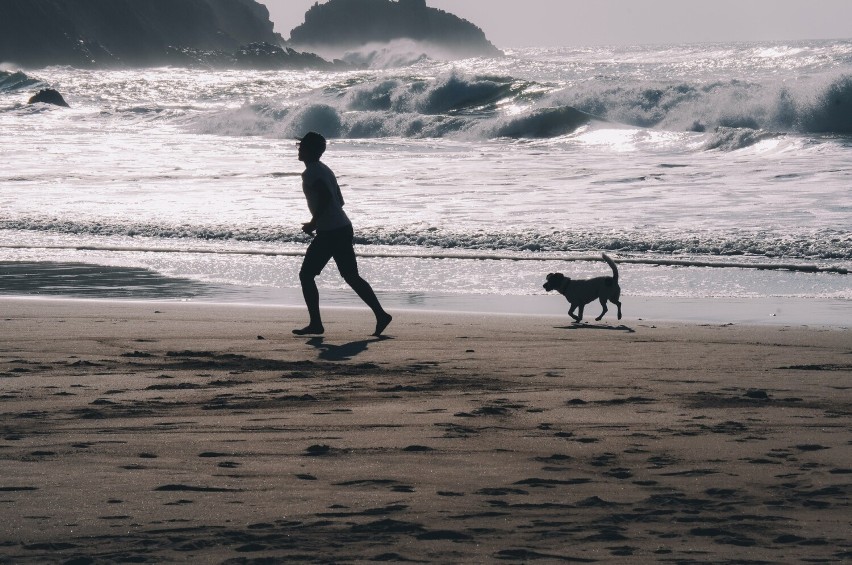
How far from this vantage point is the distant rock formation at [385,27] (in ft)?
569

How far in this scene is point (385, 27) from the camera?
178875 millimetres

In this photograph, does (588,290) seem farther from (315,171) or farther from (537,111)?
→ (537,111)

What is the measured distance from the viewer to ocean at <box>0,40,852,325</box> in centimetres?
1079

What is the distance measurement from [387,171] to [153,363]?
16757 millimetres

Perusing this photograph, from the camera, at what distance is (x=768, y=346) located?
7055mm

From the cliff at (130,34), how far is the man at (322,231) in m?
117

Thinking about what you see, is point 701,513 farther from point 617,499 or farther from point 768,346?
point 768,346

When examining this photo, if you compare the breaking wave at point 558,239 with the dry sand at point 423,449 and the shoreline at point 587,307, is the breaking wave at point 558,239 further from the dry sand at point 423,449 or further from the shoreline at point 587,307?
the dry sand at point 423,449

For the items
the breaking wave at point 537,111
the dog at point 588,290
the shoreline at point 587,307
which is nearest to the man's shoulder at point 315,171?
the shoreline at point 587,307

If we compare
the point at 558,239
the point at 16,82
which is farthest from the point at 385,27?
the point at 558,239

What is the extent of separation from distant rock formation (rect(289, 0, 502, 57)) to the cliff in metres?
20.9

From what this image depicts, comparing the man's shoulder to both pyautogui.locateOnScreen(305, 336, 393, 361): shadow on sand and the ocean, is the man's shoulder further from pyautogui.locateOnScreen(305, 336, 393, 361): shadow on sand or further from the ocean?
the ocean

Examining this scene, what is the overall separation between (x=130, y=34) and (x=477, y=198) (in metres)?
126

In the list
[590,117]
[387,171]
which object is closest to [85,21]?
[590,117]
